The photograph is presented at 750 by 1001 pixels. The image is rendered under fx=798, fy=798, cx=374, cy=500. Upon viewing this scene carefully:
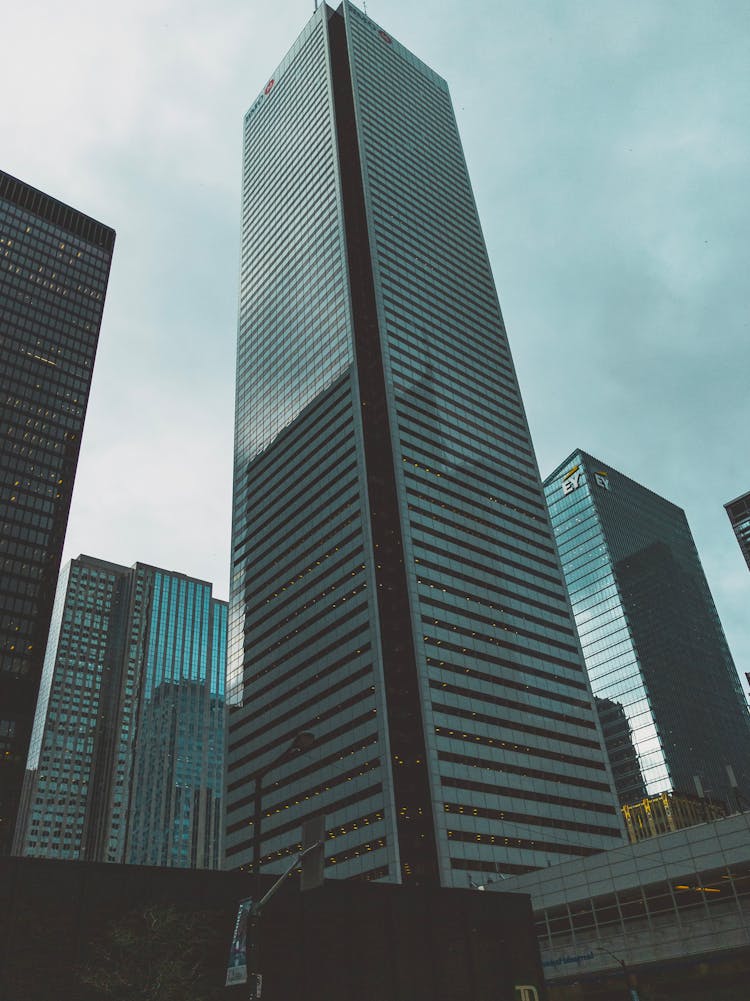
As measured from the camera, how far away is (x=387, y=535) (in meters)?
123

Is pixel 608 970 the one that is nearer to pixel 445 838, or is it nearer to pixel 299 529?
pixel 445 838

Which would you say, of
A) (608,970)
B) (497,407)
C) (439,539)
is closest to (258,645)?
(439,539)

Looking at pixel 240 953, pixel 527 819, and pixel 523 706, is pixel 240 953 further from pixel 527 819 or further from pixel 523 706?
pixel 523 706

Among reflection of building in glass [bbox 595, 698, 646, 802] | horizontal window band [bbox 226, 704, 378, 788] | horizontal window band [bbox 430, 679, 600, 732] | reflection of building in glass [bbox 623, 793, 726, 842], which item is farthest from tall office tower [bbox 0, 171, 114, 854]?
reflection of building in glass [bbox 595, 698, 646, 802]

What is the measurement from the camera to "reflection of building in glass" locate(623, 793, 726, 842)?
14238 centimetres

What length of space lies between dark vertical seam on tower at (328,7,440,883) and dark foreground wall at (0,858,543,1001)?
65612 millimetres

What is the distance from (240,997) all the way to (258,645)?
11236 centimetres

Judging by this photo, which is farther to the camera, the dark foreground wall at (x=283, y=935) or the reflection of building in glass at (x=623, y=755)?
the reflection of building in glass at (x=623, y=755)

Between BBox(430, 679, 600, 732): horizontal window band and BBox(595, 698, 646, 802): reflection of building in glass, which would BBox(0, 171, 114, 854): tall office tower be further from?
BBox(595, 698, 646, 802): reflection of building in glass

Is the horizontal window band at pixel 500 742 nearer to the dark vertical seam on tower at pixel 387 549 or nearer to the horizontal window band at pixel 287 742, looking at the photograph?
the dark vertical seam on tower at pixel 387 549

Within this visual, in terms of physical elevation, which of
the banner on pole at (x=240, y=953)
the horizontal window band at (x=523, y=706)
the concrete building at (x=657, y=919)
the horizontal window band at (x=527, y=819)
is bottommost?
the banner on pole at (x=240, y=953)

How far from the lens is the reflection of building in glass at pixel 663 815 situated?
14238 centimetres

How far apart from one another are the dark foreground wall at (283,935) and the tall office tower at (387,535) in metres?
47.9

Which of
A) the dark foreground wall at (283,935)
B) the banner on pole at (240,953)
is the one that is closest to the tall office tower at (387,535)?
the dark foreground wall at (283,935)
